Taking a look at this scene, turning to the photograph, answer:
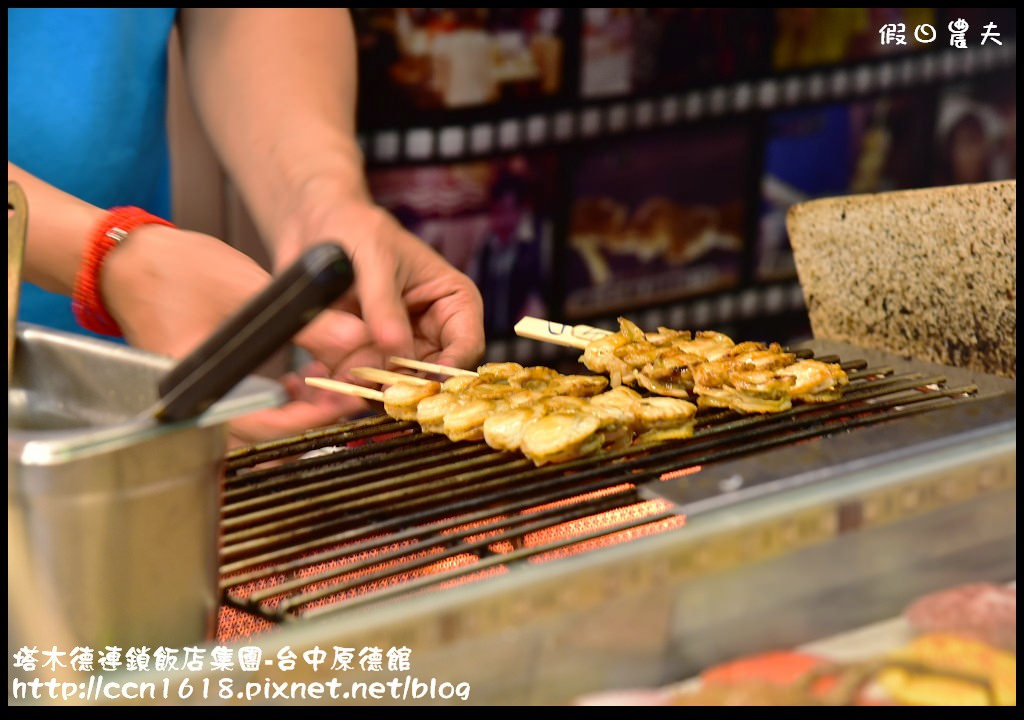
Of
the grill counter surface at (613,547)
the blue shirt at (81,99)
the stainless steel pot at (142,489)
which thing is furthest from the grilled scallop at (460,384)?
the blue shirt at (81,99)

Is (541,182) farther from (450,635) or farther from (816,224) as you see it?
(450,635)

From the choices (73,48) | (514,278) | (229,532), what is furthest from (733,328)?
(229,532)

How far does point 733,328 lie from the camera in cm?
501

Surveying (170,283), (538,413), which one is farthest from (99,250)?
(538,413)

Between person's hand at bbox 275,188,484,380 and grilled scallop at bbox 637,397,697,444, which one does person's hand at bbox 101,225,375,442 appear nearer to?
person's hand at bbox 275,188,484,380

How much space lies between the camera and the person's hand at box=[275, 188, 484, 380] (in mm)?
2143

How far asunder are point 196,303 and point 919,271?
149 centimetres

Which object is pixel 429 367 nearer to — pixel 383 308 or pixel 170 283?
pixel 383 308

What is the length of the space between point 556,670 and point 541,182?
3.44m

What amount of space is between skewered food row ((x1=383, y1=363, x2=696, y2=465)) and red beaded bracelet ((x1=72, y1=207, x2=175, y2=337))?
1.81 ft

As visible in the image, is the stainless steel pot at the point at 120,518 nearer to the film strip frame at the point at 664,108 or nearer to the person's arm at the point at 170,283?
the person's arm at the point at 170,283

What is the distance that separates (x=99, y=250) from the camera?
2.02 m

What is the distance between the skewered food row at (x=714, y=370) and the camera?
6.47 ft

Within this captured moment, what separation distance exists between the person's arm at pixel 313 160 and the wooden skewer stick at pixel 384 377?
6cm
